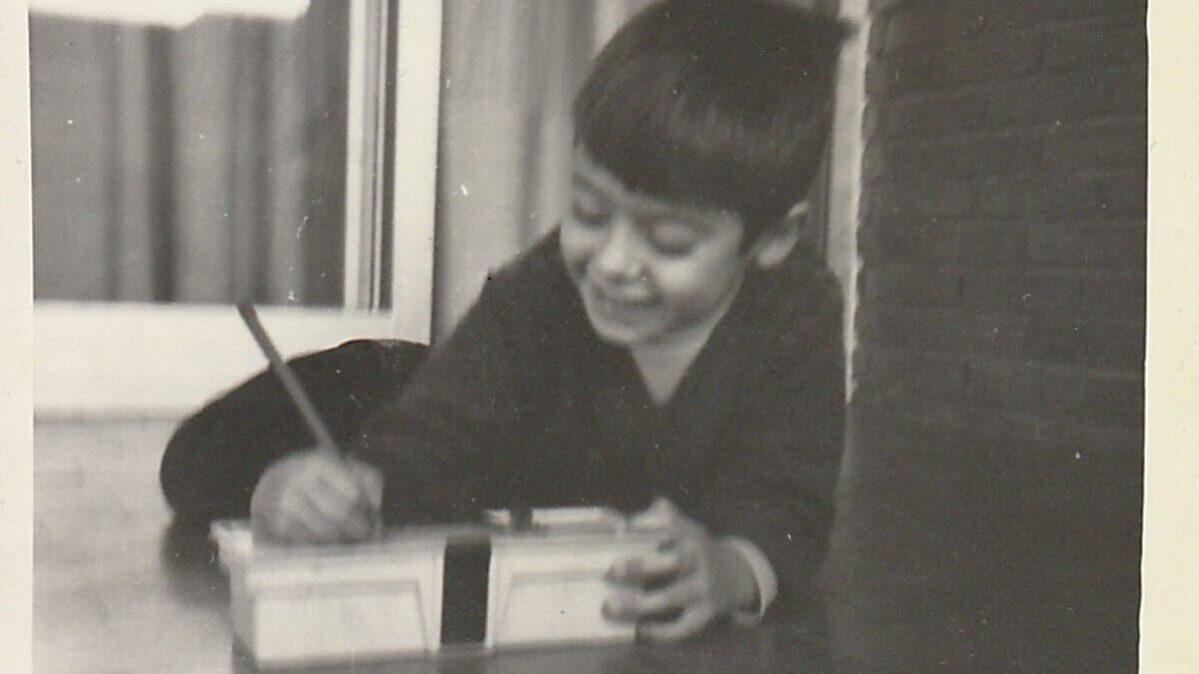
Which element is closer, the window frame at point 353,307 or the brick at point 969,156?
the window frame at point 353,307

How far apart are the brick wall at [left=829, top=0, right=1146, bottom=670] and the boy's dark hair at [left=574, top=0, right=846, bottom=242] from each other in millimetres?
105

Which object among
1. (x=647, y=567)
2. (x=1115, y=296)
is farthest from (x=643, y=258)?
(x=1115, y=296)

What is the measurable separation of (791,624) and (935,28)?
20.2 inches

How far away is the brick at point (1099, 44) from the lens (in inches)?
44.3

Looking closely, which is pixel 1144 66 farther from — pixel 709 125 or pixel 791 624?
pixel 791 624

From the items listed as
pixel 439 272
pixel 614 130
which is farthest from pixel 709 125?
pixel 439 272

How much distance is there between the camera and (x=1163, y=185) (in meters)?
1.15

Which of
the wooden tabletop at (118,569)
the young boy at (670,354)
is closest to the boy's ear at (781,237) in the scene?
the young boy at (670,354)

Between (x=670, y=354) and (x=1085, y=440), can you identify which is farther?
(x=1085, y=440)

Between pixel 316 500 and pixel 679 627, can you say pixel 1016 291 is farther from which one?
pixel 316 500

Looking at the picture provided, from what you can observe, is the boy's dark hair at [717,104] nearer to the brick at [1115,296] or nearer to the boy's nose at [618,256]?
the boy's nose at [618,256]

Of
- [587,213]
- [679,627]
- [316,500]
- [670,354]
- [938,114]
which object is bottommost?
[679,627]

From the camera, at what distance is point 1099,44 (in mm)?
1133

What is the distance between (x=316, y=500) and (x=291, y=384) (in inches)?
3.3
